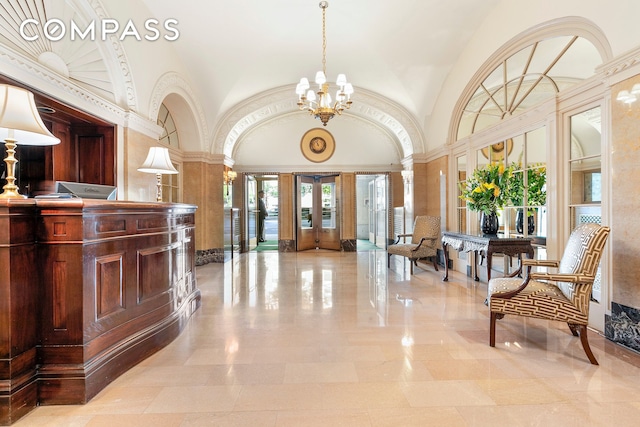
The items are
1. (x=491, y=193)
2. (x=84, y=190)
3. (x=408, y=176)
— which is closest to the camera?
(x=84, y=190)

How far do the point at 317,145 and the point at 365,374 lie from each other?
7.26 metres

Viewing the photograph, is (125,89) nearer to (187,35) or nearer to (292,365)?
(187,35)

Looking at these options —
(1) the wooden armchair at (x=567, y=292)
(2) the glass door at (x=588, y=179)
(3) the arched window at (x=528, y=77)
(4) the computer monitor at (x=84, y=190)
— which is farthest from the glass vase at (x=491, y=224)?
(4) the computer monitor at (x=84, y=190)

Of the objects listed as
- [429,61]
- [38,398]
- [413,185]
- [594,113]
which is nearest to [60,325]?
[38,398]

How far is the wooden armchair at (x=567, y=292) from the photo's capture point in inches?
98.4

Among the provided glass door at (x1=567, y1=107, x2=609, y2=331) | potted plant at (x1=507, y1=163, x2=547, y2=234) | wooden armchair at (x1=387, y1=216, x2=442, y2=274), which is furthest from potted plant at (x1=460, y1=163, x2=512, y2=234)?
wooden armchair at (x1=387, y1=216, x2=442, y2=274)

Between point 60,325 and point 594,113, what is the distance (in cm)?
480

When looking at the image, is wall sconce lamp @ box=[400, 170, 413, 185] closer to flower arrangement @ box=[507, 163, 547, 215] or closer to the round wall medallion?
the round wall medallion

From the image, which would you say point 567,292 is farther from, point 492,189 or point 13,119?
point 13,119

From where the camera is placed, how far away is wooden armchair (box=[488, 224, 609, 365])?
250 centimetres

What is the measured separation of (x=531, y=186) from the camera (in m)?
4.27

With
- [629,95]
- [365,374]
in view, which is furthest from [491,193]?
[365,374]

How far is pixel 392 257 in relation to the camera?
25.7 feet

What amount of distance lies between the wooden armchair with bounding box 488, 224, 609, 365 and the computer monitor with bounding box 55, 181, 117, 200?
3470 mm
